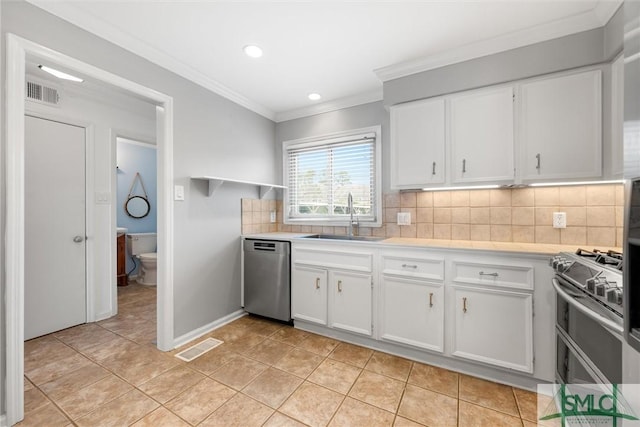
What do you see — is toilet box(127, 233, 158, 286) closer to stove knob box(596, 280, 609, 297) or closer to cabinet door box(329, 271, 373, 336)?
cabinet door box(329, 271, 373, 336)

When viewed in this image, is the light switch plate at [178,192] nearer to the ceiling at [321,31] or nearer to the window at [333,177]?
the ceiling at [321,31]

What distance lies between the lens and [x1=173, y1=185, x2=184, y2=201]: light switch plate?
7.59 ft

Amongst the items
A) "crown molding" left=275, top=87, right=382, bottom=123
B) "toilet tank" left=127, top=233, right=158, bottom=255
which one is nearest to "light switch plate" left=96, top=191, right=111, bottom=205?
"toilet tank" left=127, top=233, right=158, bottom=255

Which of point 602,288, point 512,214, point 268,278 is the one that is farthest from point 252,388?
point 512,214

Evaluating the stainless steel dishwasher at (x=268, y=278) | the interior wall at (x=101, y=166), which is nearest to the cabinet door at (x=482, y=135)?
the stainless steel dishwasher at (x=268, y=278)

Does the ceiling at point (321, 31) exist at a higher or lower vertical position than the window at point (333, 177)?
higher

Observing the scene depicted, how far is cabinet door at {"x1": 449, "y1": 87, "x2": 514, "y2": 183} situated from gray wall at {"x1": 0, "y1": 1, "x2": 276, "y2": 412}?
2.14 meters

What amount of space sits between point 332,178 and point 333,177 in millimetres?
17

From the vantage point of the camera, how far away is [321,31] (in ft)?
6.27

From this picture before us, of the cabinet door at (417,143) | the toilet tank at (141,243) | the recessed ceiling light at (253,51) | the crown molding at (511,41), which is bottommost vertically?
the toilet tank at (141,243)

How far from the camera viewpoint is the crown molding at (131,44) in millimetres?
1625

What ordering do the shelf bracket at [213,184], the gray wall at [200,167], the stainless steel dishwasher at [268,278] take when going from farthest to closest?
the stainless steel dishwasher at [268,278] → the shelf bracket at [213,184] → the gray wall at [200,167]

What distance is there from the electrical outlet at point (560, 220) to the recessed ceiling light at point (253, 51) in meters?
2.64

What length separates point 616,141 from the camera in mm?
1720
